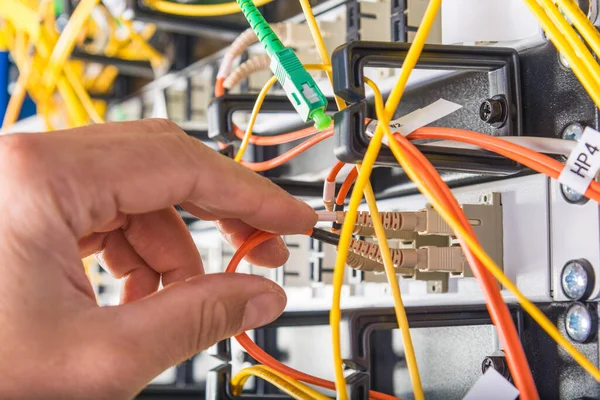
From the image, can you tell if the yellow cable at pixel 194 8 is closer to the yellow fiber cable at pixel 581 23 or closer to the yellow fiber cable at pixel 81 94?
the yellow fiber cable at pixel 81 94

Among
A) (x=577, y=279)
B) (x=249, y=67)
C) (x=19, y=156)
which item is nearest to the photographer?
(x=19, y=156)

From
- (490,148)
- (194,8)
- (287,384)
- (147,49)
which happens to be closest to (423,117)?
(490,148)

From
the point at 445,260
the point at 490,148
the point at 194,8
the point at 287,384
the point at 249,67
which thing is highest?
the point at 194,8

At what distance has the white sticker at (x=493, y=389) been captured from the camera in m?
0.51

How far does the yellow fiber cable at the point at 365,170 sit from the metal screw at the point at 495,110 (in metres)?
0.14

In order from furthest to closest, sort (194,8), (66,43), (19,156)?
(66,43), (194,8), (19,156)

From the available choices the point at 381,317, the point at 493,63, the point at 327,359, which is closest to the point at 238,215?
the point at 381,317

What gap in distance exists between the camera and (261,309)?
543 mm

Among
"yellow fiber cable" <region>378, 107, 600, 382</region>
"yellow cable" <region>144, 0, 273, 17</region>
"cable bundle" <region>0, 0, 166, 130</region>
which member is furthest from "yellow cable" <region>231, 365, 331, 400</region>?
"cable bundle" <region>0, 0, 166, 130</region>

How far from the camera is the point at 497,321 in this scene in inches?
19.1

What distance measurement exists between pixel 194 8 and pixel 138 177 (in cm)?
52

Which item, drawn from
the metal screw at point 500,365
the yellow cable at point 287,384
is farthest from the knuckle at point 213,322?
the metal screw at point 500,365

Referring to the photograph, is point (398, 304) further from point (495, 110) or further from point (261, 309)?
point (495, 110)

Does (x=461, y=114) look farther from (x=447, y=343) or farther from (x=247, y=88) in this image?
(x=247, y=88)
